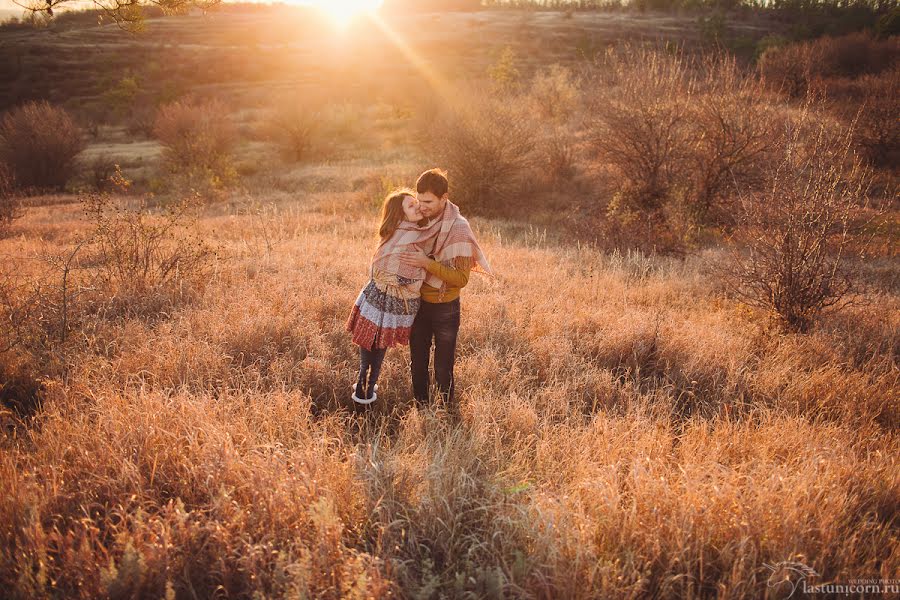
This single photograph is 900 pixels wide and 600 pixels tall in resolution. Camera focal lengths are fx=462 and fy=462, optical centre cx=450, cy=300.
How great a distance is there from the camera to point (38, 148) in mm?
16578

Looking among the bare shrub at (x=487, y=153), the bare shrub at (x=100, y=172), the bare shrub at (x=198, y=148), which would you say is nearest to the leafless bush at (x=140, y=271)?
the bare shrub at (x=198, y=148)

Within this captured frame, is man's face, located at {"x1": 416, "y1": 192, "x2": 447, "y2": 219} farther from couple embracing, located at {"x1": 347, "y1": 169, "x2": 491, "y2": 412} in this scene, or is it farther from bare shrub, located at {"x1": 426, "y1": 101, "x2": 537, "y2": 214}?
bare shrub, located at {"x1": 426, "y1": 101, "x2": 537, "y2": 214}

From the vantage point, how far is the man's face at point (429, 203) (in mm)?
2859

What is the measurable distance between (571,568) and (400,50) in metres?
68.1

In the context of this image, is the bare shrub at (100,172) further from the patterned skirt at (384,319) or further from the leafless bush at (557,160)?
the patterned skirt at (384,319)

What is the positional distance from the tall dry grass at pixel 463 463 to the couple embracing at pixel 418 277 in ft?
1.64

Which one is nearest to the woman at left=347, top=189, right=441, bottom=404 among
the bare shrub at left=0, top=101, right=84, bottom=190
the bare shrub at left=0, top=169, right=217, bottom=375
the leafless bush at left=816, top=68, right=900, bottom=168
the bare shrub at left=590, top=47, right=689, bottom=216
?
the bare shrub at left=0, top=169, right=217, bottom=375

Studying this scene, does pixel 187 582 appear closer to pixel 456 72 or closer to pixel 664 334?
pixel 664 334

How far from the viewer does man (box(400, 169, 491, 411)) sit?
113 inches

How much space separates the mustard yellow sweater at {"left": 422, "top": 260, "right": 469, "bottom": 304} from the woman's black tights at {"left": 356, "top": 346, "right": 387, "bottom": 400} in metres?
0.52

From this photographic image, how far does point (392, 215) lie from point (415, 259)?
382 millimetres

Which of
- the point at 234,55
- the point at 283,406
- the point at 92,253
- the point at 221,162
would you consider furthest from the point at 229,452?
the point at 234,55

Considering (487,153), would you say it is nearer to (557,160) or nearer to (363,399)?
(557,160)

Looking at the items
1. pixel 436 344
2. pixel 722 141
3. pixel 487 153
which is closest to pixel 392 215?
pixel 436 344
